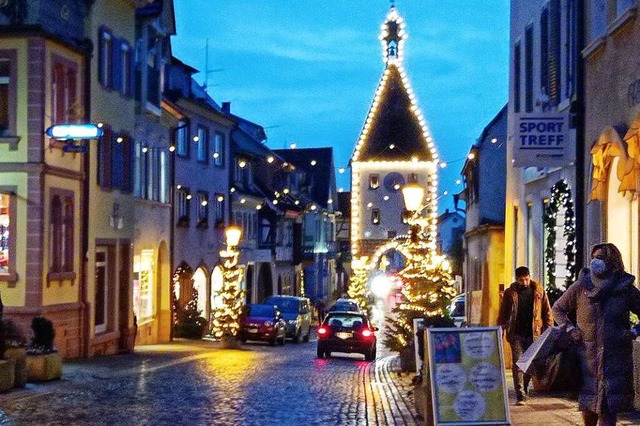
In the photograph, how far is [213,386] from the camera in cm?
2108

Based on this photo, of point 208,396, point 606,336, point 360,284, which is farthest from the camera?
point 360,284

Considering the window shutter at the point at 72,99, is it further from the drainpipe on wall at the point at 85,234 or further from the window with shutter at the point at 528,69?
the window with shutter at the point at 528,69

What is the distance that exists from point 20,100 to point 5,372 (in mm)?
9034

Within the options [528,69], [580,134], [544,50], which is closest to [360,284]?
[528,69]

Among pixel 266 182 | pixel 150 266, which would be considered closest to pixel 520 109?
pixel 150 266

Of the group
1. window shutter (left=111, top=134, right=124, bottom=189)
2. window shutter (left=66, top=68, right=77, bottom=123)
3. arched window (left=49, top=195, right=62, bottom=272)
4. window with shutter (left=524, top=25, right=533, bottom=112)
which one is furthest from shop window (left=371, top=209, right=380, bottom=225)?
window with shutter (left=524, top=25, right=533, bottom=112)

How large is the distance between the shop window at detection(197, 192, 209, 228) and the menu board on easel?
36.9 m

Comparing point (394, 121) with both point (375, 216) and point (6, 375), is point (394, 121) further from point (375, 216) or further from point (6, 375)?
point (6, 375)

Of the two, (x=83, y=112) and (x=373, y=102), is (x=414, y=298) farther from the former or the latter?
(x=373, y=102)

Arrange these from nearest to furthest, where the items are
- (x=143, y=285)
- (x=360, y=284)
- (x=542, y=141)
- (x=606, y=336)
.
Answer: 1. (x=606, y=336)
2. (x=542, y=141)
3. (x=143, y=285)
4. (x=360, y=284)

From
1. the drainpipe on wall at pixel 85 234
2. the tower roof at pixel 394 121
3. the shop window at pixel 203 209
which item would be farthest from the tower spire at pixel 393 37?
the drainpipe on wall at pixel 85 234

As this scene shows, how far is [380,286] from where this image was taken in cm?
8700

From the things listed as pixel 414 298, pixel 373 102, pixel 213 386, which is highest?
pixel 373 102

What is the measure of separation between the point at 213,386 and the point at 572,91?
802cm
